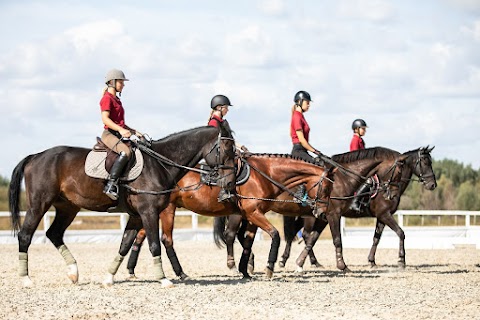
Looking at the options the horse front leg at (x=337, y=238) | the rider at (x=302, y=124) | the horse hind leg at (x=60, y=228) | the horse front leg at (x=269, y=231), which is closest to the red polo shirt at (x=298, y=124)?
the rider at (x=302, y=124)

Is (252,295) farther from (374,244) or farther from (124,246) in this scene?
(374,244)

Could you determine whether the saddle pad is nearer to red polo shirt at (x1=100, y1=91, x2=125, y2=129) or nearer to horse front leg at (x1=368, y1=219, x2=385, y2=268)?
red polo shirt at (x1=100, y1=91, x2=125, y2=129)

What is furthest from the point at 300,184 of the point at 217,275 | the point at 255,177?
the point at 217,275

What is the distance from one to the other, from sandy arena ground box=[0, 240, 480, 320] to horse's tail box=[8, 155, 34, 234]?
3.21 ft

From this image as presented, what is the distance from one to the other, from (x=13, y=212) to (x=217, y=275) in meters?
3.86

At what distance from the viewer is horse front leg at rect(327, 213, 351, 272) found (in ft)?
50.6

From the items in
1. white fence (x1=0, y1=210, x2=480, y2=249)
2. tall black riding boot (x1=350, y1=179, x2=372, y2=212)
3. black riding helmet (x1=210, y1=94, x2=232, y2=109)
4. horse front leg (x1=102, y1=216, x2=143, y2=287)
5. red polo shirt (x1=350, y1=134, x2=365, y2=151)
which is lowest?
white fence (x1=0, y1=210, x2=480, y2=249)

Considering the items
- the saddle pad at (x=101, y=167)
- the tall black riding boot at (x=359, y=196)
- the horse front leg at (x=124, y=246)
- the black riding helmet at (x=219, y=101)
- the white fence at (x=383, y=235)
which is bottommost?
the white fence at (x=383, y=235)

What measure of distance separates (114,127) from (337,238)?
5.06 metres

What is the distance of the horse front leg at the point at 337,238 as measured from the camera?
15414mm

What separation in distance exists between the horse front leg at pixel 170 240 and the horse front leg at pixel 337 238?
298 cm

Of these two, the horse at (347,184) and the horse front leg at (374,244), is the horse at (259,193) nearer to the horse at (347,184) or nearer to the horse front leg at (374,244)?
the horse at (347,184)

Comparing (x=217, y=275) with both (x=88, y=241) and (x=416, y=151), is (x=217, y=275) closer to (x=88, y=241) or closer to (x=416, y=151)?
(x=416, y=151)

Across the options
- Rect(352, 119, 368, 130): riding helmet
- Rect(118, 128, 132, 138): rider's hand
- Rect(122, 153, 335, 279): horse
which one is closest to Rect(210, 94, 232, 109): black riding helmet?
Rect(122, 153, 335, 279): horse
